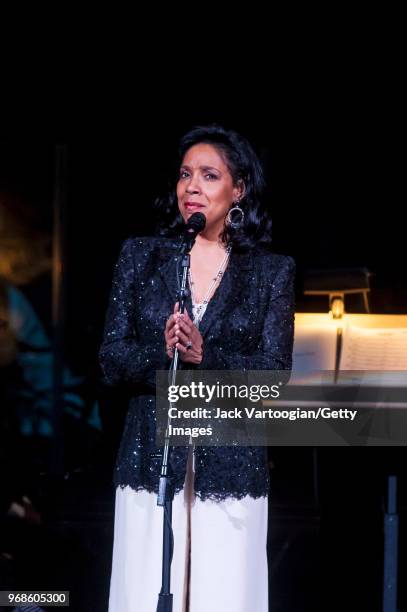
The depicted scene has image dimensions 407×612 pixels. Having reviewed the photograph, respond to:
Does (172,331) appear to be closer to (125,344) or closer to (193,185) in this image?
(125,344)

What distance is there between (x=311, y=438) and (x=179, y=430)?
4.61ft

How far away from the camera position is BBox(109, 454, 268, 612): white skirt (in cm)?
189

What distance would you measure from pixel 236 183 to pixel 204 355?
47 cm

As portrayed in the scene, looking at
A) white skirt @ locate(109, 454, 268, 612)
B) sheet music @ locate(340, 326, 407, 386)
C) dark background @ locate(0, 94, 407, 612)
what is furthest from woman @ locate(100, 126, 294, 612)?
dark background @ locate(0, 94, 407, 612)

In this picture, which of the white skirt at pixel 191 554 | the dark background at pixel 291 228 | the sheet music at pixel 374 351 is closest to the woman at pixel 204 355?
the white skirt at pixel 191 554

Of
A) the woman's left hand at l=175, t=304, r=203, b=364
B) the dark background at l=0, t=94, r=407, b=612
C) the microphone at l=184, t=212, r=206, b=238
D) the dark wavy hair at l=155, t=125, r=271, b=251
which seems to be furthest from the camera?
the dark background at l=0, t=94, r=407, b=612

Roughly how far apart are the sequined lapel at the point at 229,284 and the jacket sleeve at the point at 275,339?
6cm

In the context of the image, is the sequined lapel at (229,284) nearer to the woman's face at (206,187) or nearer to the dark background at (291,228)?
the woman's face at (206,187)

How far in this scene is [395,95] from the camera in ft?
15.7

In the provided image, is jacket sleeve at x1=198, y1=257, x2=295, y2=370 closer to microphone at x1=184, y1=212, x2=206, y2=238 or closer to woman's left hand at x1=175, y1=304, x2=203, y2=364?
woman's left hand at x1=175, y1=304, x2=203, y2=364

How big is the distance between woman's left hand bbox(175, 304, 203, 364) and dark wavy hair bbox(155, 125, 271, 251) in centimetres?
39

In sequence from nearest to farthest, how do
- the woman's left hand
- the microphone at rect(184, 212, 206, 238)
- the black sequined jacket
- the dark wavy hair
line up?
the woman's left hand
the microphone at rect(184, 212, 206, 238)
the black sequined jacket
the dark wavy hair

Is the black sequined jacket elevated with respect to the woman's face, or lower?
lower

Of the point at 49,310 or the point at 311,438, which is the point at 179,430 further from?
the point at 49,310
